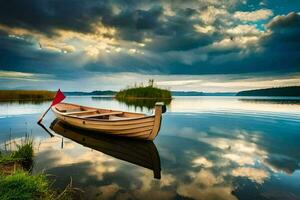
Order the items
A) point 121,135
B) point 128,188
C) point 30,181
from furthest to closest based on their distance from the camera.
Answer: point 121,135 → point 128,188 → point 30,181

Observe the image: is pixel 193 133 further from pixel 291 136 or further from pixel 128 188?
pixel 128 188

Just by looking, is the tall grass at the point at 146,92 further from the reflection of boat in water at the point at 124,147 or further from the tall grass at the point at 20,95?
the reflection of boat in water at the point at 124,147

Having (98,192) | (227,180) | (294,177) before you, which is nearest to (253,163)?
(294,177)

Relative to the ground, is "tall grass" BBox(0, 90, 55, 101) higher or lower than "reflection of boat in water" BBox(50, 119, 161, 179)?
higher

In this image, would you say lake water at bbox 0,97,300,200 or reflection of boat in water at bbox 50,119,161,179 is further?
reflection of boat in water at bbox 50,119,161,179

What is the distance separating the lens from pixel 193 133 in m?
15.2

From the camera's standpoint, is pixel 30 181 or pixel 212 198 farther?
pixel 212 198

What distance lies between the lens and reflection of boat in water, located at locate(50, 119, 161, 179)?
347 inches

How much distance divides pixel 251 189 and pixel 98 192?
160 inches

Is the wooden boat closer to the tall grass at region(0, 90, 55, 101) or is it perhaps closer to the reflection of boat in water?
the reflection of boat in water

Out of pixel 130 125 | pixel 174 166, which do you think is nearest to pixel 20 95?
pixel 130 125

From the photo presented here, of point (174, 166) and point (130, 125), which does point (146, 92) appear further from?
point (174, 166)

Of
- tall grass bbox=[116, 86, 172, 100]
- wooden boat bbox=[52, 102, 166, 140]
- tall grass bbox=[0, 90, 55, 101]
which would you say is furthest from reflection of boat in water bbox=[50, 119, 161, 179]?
tall grass bbox=[0, 90, 55, 101]

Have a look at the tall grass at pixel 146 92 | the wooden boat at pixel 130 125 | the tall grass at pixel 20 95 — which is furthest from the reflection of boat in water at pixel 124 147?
the tall grass at pixel 20 95
